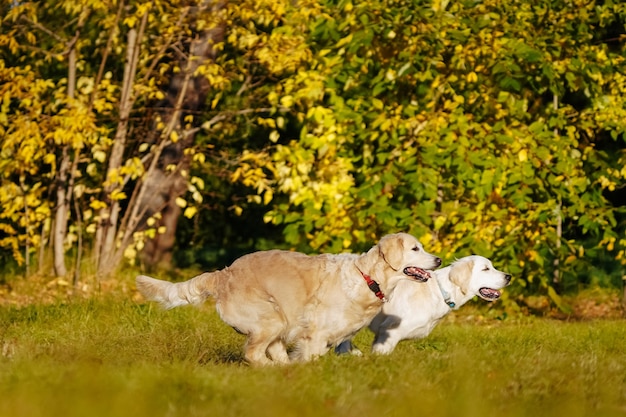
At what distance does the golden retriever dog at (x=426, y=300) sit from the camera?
8203 millimetres

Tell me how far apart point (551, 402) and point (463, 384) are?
0.51 metres

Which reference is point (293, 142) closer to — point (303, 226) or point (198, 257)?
point (303, 226)

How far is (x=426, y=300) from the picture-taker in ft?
27.3

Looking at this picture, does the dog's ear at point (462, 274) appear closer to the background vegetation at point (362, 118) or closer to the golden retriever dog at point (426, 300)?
the golden retriever dog at point (426, 300)

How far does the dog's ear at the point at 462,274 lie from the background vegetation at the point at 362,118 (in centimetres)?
243

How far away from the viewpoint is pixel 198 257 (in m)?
17.2

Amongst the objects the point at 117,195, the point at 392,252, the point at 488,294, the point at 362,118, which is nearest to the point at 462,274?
the point at 488,294

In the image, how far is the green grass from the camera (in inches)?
208

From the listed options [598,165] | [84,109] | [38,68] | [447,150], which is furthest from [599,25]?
[38,68]

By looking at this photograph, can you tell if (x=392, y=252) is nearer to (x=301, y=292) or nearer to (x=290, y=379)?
(x=301, y=292)

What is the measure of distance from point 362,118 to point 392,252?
4245 millimetres

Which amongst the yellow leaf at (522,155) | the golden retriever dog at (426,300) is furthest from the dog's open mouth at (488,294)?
the yellow leaf at (522,155)

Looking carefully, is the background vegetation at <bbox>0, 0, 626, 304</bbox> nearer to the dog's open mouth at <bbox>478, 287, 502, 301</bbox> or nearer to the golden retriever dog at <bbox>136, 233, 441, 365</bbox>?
the dog's open mouth at <bbox>478, 287, 502, 301</bbox>

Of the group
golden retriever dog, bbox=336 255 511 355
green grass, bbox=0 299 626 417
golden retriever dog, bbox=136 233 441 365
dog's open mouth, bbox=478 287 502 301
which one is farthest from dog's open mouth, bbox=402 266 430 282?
dog's open mouth, bbox=478 287 502 301
